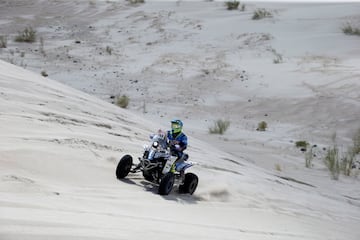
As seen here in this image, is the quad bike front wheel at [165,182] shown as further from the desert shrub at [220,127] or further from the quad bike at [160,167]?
the desert shrub at [220,127]

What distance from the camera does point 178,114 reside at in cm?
1145

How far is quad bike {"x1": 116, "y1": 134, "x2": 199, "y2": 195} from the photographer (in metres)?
4.63

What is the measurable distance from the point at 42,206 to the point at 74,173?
1.25 m

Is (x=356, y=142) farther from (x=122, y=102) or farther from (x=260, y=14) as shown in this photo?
(x=260, y=14)

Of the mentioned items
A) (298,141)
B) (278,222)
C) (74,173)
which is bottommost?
(298,141)

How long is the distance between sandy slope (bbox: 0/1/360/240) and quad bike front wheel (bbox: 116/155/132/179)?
8cm

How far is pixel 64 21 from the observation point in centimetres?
2023

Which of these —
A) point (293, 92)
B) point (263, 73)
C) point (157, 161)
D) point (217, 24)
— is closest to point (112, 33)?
point (217, 24)

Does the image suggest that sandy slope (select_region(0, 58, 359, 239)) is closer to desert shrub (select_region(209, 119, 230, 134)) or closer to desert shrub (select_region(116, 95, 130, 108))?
desert shrub (select_region(209, 119, 230, 134))

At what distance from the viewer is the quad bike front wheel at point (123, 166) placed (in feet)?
15.1

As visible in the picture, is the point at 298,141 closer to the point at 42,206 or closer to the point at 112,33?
the point at 42,206

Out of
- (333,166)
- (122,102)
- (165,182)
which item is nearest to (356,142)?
(333,166)

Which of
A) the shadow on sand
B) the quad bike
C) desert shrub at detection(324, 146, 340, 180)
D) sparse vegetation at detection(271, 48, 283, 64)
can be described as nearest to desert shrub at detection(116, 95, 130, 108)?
sparse vegetation at detection(271, 48, 283, 64)

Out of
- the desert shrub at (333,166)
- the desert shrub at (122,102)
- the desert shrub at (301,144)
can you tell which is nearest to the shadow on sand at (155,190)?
the desert shrub at (333,166)
